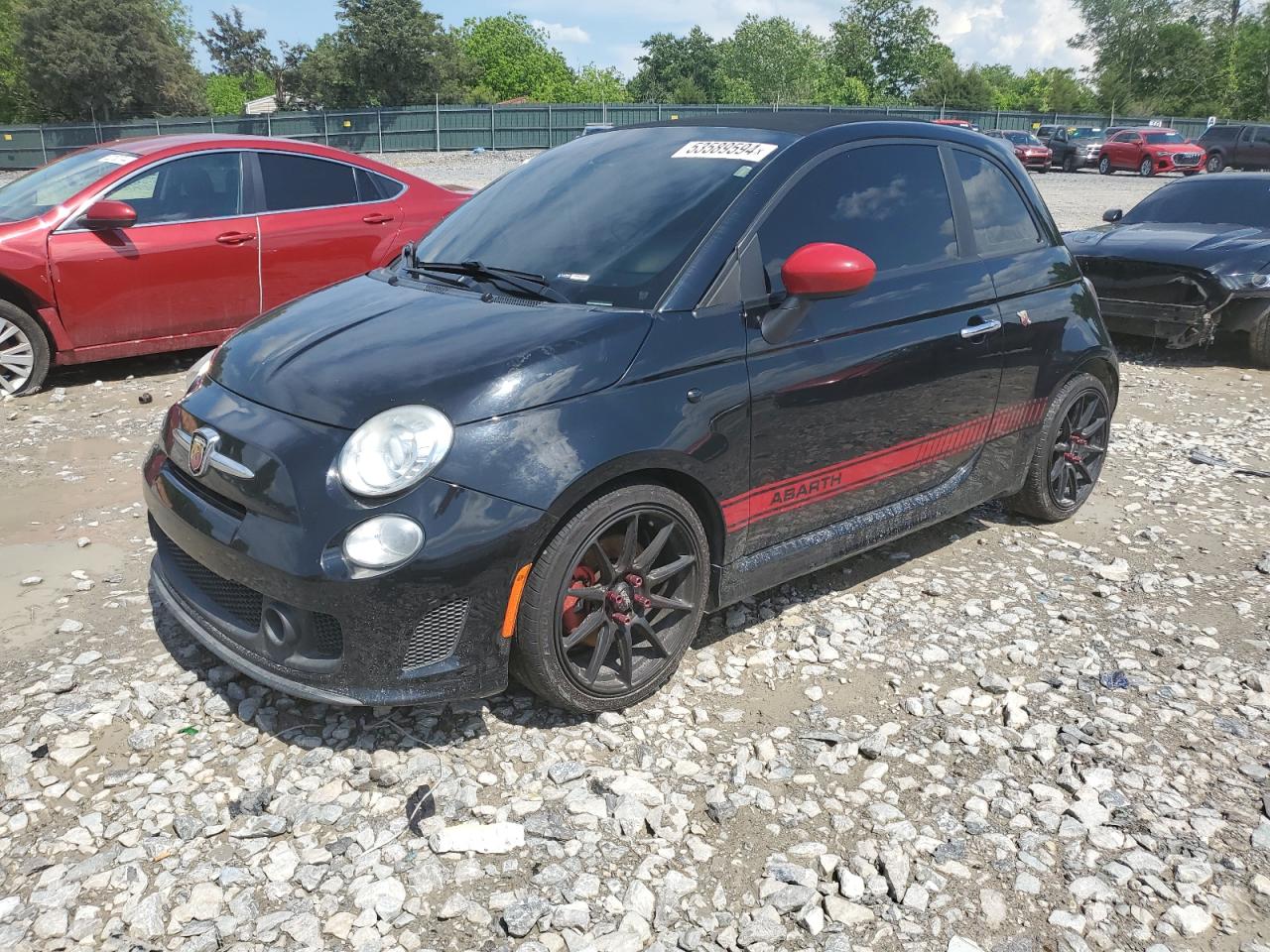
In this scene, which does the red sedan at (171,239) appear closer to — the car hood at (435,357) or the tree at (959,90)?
the car hood at (435,357)

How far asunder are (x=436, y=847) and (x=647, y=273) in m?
1.84

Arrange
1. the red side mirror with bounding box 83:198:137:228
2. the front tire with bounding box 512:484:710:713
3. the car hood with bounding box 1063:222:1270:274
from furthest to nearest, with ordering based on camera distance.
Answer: the car hood with bounding box 1063:222:1270:274 → the red side mirror with bounding box 83:198:137:228 → the front tire with bounding box 512:484:710:713

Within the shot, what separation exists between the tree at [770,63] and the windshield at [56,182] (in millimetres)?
93688

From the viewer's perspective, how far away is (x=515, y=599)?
2.79 m

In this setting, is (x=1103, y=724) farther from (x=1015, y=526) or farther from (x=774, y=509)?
(x=1015, y=526)

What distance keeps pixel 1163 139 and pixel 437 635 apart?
3715cm

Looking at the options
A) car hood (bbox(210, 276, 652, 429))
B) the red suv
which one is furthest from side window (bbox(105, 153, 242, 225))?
the red suv

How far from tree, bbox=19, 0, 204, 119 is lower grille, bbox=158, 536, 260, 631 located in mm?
64138

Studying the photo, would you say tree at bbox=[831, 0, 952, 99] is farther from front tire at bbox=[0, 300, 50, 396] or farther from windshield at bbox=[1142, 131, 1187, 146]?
front tire at bbox=[0, 300, 50, 396]

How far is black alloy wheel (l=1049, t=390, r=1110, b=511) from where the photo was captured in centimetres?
484

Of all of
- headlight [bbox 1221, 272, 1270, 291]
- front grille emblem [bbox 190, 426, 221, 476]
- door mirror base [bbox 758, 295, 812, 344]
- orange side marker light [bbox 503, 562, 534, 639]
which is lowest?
orange side marker light [bbox 503, 562, 534, 639]

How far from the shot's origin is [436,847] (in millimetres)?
2650

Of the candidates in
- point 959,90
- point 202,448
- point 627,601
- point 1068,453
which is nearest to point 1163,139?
point 1068,453


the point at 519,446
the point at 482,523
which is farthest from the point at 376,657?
the point at 519,446
